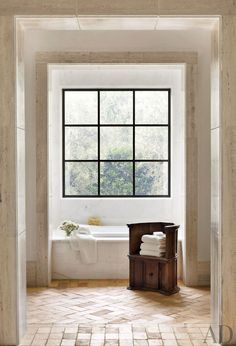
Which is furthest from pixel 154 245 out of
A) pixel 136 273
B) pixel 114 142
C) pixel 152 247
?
pixel 114 142

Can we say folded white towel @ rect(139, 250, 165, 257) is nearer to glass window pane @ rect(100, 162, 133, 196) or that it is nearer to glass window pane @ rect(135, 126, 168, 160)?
glass window pane @ rect(100, 162, 133, 196)

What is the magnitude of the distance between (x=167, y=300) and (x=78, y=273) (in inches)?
56.6

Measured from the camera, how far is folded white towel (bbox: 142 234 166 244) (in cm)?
613

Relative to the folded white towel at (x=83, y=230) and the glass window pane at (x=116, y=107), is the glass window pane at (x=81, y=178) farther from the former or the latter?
the folded white towel at (x=83, y=230)

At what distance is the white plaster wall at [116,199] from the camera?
25.1 ft

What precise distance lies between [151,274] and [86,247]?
999 millimetres

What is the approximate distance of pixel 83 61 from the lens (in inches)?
254

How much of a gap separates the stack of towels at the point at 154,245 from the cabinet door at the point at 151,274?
0.11m

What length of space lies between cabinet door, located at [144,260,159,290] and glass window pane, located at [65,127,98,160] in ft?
7.50

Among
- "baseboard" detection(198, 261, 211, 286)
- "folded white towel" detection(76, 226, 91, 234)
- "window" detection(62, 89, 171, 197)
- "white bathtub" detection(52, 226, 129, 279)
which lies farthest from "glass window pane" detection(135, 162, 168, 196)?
"baseboard" detection(198, 261, 211, 286)

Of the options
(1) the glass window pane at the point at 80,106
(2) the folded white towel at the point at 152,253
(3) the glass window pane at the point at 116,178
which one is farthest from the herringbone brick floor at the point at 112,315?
(1) the glass window pane at the point at 80,106
